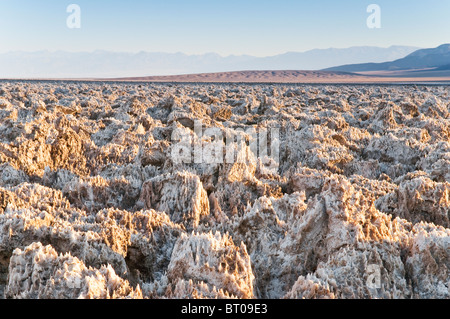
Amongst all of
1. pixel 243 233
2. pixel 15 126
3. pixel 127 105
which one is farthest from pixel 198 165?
pixel 127 105

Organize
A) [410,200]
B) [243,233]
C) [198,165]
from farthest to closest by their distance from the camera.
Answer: [198,165], [410,200], [243,233]

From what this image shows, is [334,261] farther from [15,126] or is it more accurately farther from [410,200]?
[15,126]

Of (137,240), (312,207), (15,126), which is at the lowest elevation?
(137,240)

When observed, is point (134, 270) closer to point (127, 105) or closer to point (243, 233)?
point (243, 233)

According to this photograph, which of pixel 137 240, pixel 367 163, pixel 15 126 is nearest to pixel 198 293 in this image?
pixel 137 240

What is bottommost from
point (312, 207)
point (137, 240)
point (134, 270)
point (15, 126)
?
point (134, 270)

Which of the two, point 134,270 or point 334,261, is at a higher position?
point 334,261

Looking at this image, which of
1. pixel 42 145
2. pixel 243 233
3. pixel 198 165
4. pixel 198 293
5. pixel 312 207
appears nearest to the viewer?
pixel 198 293

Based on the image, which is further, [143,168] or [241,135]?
[241,135]

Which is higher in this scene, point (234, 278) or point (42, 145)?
point (42, 145)
